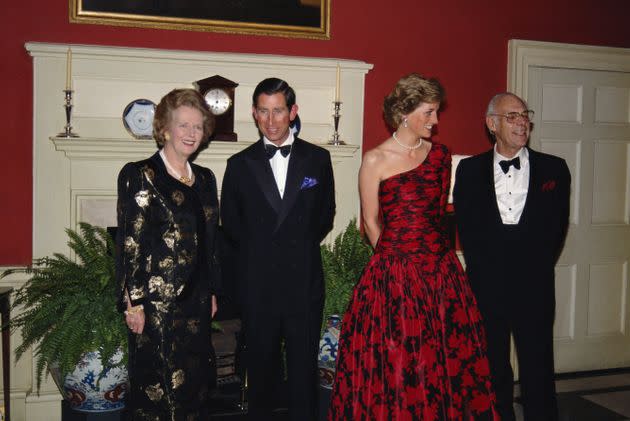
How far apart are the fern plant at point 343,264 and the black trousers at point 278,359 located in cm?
78

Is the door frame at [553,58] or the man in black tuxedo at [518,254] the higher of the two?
the door frame at [553,58]

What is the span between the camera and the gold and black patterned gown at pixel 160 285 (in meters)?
2.64

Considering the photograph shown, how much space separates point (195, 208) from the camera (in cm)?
275

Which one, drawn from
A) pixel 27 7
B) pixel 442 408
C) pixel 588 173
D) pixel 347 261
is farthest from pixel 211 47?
pixel 588 173

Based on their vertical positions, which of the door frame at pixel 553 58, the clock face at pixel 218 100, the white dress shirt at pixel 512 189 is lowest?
the white dress shirt at pixel 512 189

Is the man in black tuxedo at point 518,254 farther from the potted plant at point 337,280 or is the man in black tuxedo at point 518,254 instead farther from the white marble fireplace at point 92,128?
the white marble fireplace at point 92,128

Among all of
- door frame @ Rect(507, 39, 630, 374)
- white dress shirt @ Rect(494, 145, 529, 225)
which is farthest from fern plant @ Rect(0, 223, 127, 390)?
door frame @ Rect(507, 39, 630, 374)

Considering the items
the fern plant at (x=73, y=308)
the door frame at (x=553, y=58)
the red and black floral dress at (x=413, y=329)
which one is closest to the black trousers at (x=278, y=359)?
the red and black floral dress at (x=413, y=329)

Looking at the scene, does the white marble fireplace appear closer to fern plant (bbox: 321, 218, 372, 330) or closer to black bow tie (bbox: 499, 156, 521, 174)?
fern plant (bbox: 321, 218, 372, 330)

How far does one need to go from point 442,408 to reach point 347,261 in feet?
4.49

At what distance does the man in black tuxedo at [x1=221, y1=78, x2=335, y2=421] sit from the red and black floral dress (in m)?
0.17

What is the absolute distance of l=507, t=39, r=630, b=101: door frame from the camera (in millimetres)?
4691

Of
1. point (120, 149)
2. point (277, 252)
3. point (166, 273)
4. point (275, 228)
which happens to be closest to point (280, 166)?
point (275, 228)

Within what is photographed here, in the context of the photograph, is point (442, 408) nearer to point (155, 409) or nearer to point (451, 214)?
point (155, 409)
